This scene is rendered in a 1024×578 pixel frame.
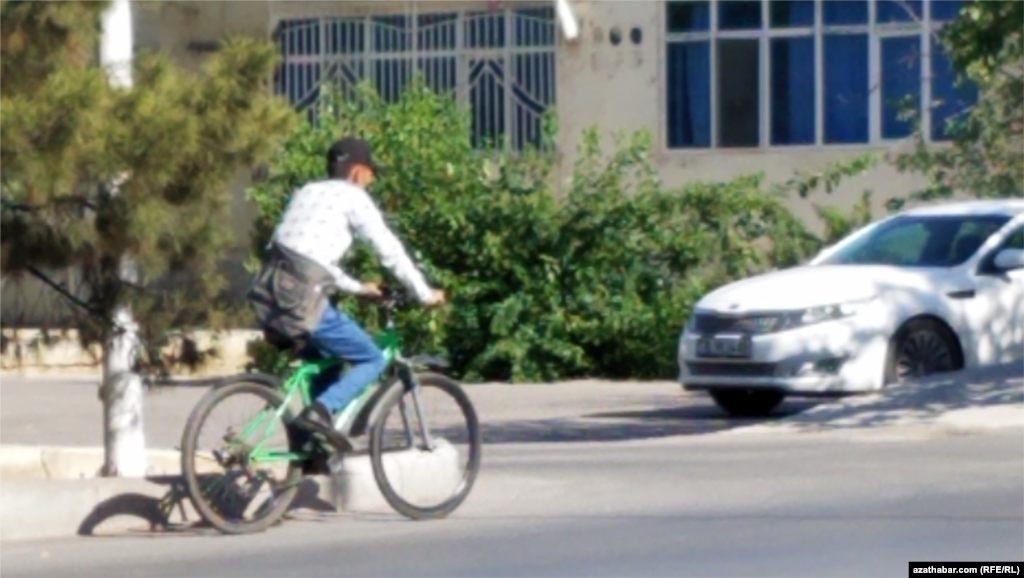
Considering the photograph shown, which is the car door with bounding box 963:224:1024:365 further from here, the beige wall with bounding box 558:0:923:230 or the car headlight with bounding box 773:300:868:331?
the beige wall with bounding box 558:0:923:230

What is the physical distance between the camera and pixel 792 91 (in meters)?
25.3

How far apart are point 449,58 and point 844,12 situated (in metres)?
4.95

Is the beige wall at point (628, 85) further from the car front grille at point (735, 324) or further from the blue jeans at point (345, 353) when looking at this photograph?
the blue jeans at point (345, 353)

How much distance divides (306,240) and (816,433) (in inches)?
208

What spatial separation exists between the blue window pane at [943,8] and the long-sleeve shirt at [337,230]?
15.9 m

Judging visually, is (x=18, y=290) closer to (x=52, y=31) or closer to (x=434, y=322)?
(x=52, y=31)

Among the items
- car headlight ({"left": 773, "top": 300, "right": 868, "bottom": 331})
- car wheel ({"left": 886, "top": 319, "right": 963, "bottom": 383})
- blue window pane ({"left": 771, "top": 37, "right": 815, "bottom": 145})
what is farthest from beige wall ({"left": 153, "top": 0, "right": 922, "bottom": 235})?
car headlight ({"left": 773, "top": 300, "right": 868, "bottom": 331})

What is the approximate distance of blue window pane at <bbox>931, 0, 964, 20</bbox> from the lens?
2442 centimetres

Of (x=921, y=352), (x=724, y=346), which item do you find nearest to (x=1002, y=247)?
(x=921, y=352)

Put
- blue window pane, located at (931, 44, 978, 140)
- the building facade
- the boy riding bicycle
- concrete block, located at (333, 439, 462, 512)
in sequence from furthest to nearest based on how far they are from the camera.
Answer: the building facade, blue window pane, located at (931, 44, 978, 140), concrete block, located at (333, 439, 462, 512), the boy riding bicycle

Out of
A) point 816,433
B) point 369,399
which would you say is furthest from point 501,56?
point 369,399

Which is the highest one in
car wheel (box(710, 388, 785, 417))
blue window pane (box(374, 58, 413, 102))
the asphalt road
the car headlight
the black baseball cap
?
blue window pane (box(374, 58, 413, 102))

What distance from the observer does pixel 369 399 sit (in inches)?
387

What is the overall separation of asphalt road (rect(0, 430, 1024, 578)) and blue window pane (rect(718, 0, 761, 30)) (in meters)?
13.4
